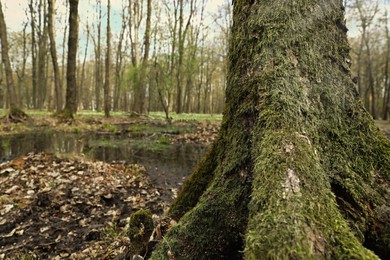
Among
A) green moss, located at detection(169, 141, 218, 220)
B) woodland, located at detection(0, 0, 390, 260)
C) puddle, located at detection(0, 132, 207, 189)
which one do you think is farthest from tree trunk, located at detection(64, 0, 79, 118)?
green moss, located at detection(169, 141, 218, 220)

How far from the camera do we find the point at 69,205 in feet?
14.1

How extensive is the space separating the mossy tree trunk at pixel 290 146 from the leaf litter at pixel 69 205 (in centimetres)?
116

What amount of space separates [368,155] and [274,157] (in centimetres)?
100

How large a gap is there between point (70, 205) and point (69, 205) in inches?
0.6

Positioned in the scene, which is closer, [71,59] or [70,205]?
[70,205]

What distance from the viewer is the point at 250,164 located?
1.85 metres

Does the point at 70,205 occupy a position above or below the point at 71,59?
below

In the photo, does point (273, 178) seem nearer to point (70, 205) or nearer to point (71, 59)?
point (70, 205)

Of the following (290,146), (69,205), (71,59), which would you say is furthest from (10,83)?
(290,146)

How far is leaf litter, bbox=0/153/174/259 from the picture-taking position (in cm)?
320

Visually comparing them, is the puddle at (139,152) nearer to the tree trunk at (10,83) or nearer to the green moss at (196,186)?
the tree trunk at (10,83)

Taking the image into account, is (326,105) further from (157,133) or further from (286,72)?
(157,133)

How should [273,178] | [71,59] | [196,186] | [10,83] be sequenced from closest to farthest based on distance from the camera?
1. [273,178]
2. [196,186]
3. [71,59]
4. [10,83]

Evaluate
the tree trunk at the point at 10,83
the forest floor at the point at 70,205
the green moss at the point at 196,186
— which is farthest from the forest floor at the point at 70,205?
the tree trunk at the point at 10,83
